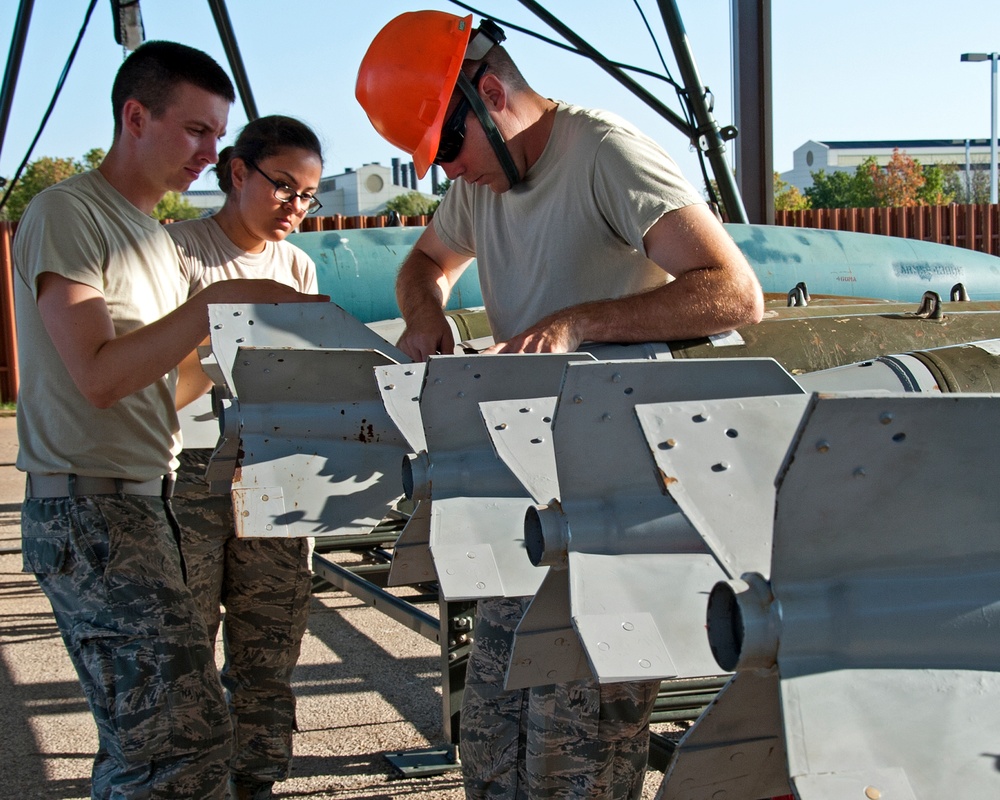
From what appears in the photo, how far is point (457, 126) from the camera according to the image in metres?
2.31

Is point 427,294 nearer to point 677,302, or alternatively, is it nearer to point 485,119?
point 485,119

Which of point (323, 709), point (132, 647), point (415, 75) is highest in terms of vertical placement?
point (415, 75)

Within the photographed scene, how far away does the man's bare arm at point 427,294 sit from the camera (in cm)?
257

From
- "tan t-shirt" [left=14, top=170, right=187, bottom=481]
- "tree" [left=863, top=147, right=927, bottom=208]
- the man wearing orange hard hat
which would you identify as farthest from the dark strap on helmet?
"tree" [left=863, top=147, right=927, bottom=208]

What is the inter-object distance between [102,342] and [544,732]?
1.17m

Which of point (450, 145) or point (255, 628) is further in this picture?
point (255, 628)

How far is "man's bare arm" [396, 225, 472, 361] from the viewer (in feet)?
8.43

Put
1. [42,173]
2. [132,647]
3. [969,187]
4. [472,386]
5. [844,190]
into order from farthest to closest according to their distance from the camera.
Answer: [844,190] → [969,187] → [42,173] → [132,647] → [472,386]

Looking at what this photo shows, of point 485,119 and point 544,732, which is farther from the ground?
point 485,119

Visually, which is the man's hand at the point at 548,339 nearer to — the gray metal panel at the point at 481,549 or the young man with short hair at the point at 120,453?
the gray metal panel at the point at 481,549

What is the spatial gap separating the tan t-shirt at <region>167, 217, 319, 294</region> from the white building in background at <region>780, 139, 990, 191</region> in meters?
77.2

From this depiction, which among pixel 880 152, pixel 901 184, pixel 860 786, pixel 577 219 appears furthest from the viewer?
pixel 880 152

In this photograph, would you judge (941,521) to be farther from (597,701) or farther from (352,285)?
(352,285)

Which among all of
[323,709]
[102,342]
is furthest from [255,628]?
[323,709]
